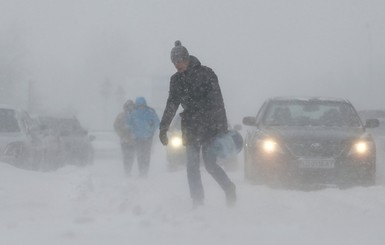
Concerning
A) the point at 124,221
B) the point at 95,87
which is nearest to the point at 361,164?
the point at 124,221

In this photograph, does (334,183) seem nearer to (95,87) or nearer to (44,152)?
(44,152)

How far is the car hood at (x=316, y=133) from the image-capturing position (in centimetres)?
998

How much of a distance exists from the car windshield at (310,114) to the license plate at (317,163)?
119 cm

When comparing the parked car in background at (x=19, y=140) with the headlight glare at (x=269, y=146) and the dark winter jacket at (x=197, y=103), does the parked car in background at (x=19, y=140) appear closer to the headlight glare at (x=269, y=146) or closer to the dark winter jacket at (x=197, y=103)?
the headlight glare at (x=269, y=146)

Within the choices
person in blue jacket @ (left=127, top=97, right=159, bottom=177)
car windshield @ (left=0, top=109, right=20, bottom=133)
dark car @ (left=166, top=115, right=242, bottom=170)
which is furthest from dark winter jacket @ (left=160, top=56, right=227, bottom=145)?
dark car @ (left=166, top=115, right=242, bottom=170)

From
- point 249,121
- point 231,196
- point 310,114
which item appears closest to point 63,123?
point 249,121

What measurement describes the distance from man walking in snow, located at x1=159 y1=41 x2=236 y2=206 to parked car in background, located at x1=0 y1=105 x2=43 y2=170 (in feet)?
18.9

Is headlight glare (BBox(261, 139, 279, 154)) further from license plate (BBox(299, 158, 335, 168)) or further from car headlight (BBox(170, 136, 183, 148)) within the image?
car headlight (BBox(170, 136, 183, 148))

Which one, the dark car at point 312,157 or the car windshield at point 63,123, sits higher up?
the dark car at point 312,157

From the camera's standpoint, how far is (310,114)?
456 inches

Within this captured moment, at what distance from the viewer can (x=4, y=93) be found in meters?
61.9

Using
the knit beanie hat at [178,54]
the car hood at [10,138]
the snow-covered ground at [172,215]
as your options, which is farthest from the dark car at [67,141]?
the knit beanie hat at [178,54]

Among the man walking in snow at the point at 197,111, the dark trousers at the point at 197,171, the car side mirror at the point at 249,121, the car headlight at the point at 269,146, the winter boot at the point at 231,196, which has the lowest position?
the car side mirror at the point at 249,121

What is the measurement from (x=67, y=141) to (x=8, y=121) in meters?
5.08
